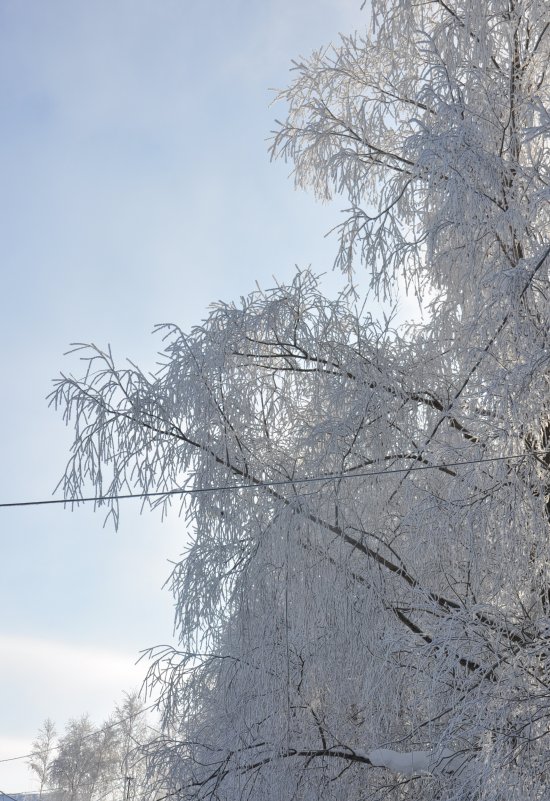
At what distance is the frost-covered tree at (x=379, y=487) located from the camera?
3629mm

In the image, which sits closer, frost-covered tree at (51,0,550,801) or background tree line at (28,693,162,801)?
frost-covered tree at (51,0,550,801)

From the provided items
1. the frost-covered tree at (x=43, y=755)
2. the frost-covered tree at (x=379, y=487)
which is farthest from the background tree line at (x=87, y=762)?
the frost-covered tree at (x=379, y=487)

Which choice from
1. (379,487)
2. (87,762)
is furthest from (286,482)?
(87,762)

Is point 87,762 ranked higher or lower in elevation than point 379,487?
higher

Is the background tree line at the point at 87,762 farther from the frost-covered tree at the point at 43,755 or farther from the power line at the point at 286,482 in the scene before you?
the power line at the point at 286,482

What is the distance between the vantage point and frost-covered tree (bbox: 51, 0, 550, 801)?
11.9 feet

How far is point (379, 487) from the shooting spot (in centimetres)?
418

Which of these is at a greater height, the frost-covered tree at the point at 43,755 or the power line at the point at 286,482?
the frost-covered tree at the point at 43,755

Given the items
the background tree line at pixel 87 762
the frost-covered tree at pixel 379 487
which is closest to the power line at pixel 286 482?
the frost-covered tree at pixel 379 487

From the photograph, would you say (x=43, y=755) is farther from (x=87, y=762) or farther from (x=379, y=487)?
(x=379, y=487)

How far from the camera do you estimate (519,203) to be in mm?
4004

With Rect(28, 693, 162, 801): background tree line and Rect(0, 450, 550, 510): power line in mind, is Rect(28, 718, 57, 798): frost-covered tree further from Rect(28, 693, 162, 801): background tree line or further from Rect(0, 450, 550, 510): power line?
Rect(0, 450, 550, 510): power line

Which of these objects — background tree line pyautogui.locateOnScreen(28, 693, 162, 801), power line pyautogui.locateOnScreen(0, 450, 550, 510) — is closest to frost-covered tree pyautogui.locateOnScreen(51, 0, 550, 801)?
power line pyautogui.locateOnScreen(0, 450, 550, 510)

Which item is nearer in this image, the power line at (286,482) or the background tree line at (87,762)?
the power line at (286,482)
